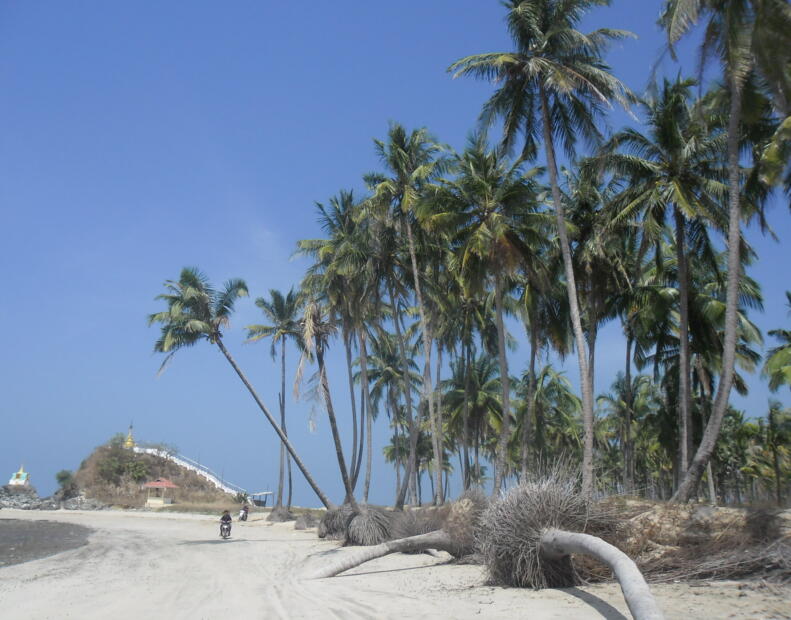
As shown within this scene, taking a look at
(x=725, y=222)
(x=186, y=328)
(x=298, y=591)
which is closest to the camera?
(x=298, y=591)

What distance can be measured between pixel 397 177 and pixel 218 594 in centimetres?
1760

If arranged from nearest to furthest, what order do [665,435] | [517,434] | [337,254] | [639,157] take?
[639,157] < [337,254] < [665,435] < [517,434]

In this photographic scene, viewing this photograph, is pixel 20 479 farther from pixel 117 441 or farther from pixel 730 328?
pixel 730 328

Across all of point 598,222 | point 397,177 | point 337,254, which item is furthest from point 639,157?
point 337,254

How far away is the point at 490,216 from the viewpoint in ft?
67.4

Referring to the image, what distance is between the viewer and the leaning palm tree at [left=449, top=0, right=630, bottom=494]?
57.9 feet

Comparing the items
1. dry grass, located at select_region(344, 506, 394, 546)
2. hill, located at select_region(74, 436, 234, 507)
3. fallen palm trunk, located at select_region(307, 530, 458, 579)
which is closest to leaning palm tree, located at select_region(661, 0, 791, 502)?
fallen palm trunk, located at select_region(307, 530, 458, 579)

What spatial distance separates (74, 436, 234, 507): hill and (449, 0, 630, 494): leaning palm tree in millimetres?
51044

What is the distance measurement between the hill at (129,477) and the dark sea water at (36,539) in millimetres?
25537

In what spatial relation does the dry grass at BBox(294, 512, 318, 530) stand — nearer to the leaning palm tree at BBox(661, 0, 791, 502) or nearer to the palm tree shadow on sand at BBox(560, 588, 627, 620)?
the leaning palm tree at BBox(661, 0, 791, 502)

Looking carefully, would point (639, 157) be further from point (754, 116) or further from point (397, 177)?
point (397, 177)

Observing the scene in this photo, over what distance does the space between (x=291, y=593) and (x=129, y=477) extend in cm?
5859

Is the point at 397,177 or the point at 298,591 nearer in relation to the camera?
the point at 298,591

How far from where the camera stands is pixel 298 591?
11.4m
